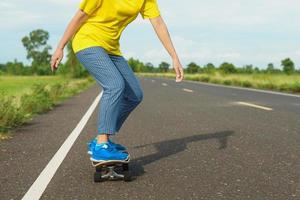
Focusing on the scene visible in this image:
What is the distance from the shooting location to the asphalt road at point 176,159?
12.7ft

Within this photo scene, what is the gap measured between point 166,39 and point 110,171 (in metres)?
1.36

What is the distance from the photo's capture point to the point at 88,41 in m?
4.29

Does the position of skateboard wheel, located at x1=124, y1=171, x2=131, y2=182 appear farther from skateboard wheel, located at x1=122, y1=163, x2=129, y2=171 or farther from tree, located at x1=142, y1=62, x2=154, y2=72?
tree, located at x1=142, y1=62, x2=154, y2=72

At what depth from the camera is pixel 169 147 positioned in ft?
19.8

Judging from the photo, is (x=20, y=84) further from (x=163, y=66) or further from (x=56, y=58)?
(x=163, y=66)

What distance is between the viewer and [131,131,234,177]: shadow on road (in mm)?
4934

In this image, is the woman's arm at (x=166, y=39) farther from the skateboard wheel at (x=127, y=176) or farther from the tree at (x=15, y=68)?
the tree at (x=15, y=68)

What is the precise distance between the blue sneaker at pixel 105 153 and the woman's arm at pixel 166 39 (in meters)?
0.94

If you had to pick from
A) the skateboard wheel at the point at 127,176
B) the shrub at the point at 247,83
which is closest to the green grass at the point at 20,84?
the skateboard wheel at the point at 127,176

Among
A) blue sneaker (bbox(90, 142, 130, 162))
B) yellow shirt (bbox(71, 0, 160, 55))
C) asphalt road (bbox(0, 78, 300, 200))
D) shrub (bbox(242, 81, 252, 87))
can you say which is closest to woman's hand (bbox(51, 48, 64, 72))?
yellow shirt (bbox(71, 0, 160, 55))

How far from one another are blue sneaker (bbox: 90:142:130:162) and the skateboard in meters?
0.03

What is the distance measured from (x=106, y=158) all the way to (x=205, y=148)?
2.09 m

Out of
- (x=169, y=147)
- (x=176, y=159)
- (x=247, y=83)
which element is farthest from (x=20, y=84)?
(x=176, y=159)

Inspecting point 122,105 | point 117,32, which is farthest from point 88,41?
point 122,105
